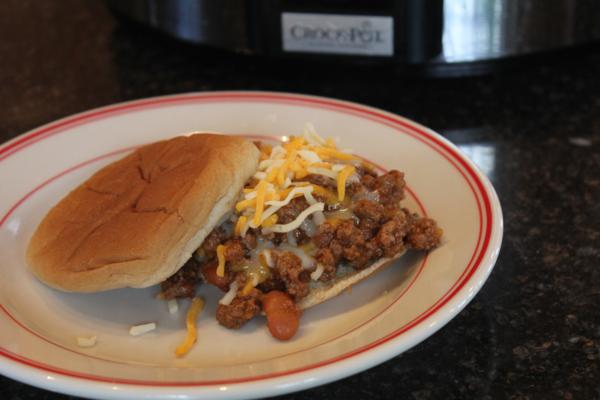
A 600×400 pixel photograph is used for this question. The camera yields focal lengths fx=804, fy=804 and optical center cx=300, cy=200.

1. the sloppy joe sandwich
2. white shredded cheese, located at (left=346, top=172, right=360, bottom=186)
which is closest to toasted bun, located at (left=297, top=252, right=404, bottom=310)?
the sloppy joe sandwich

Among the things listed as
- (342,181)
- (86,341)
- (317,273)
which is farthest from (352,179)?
(86,341)

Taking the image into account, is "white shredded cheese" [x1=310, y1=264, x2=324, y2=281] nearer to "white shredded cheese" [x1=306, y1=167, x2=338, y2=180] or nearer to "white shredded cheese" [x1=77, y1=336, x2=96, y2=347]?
"white shredded cheese" [x1=306, y1=167, x2=338, y2=180]

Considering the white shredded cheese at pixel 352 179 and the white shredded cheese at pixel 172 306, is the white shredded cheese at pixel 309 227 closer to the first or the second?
the white shredded cheese at pixel 352 179

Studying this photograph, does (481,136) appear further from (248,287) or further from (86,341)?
(86,341)

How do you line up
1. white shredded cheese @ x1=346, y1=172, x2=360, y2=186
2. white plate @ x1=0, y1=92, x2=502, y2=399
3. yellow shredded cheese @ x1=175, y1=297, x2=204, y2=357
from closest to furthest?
white plate @ x1=0, y1=92, x2=502, y2=399 → yellow shredded cheese @ x1=175, y1=297, x2=204, y2=357 → white shredded cheese @ x1=346, y1=172, x2=360, y2=186

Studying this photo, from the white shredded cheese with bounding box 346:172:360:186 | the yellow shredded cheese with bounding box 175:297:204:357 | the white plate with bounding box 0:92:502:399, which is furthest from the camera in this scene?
the white shredded cheese with bounding box 346:172:360:186

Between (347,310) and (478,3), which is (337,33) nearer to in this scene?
(478,3)

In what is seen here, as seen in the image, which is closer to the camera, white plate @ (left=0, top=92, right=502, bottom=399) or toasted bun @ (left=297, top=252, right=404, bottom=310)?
white plate @ (left=0, top=92, right=502, bottom=399)
